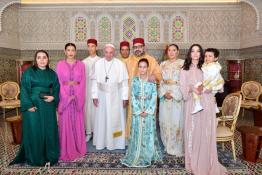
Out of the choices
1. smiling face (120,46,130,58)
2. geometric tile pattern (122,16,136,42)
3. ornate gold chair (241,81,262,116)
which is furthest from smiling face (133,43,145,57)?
geometric tile pattern (122,16,136,42)

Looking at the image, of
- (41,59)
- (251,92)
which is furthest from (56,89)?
(251,92)

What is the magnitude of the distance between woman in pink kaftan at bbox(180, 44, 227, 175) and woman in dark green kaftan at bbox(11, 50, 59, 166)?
1856mm

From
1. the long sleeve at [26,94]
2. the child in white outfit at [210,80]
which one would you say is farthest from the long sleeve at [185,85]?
the long sleeve at [26,94]

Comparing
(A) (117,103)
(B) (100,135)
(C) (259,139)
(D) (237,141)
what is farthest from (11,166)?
(D) (237,141)

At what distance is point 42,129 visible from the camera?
3.54 metres

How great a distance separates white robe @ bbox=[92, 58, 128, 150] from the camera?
4312 millimetres

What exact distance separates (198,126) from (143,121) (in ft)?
2.46

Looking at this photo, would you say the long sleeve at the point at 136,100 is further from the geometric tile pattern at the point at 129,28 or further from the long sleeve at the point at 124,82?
the geometric tile pattern at the point at 129,28

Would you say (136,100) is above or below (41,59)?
below

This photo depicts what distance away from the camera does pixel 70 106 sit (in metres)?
3.87

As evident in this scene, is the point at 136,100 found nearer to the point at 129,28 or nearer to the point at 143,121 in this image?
the point at 143,121

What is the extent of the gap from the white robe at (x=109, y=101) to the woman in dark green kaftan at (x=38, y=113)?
92 cm

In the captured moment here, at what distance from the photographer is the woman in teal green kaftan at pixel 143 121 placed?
3.53 m

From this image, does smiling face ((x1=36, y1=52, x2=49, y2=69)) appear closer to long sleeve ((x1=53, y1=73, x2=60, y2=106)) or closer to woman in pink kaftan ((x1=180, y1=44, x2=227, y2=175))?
long sleeve ((x1=53, y1=73, x2=60, y2=106))
